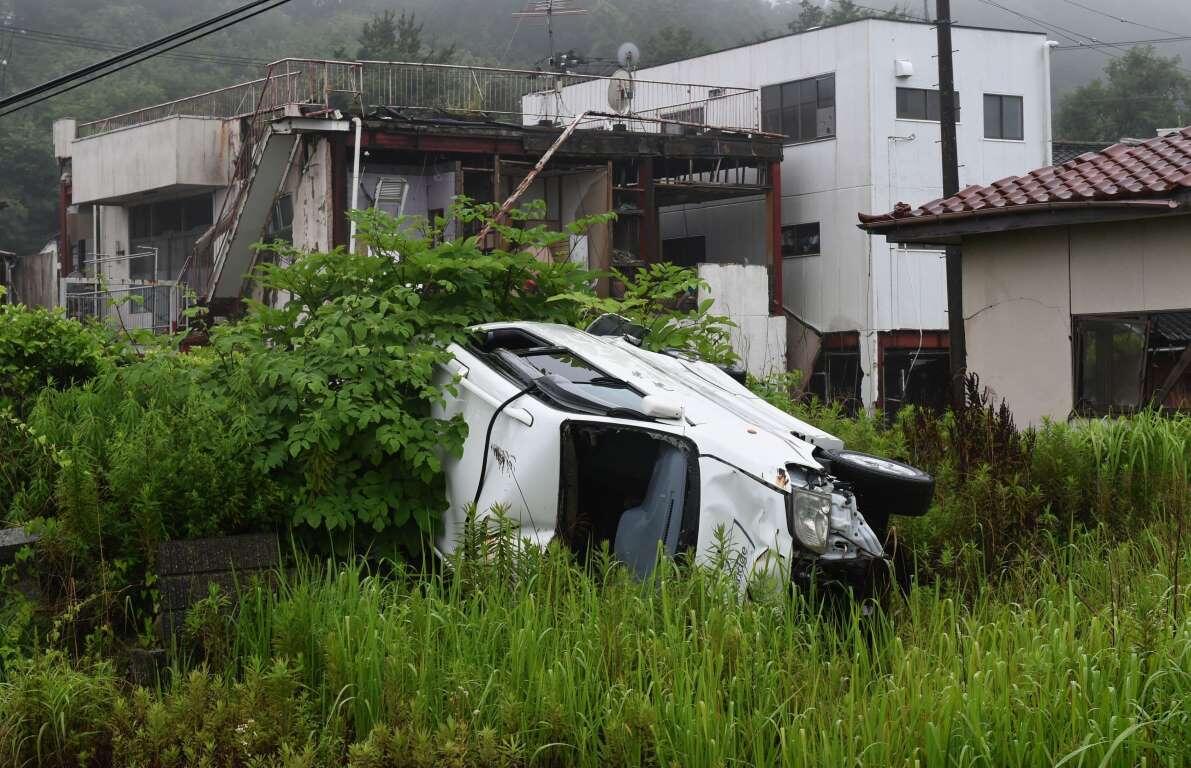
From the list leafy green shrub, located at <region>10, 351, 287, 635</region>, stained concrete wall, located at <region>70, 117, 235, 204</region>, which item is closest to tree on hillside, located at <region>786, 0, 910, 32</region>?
stained concrete wall, located at <region>70, 117, 235, 204</region>

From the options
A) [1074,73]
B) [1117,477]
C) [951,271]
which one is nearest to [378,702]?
[1117,477]

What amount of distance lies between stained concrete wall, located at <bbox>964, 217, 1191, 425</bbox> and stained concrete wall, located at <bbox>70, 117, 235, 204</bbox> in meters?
20.9

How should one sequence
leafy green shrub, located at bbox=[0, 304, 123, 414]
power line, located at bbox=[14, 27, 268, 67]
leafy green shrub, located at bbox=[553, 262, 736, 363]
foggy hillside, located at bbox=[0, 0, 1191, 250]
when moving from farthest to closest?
power line, located at bbox=[14, 27, 268, 67] < foggy hillside, located at bbox=[0, 0, 1191, 250] < leafy green shrub, located at bbox=[553, 262, 736, 363] < leafy green shrub, located at bbox=[0, 304, 123, 414]

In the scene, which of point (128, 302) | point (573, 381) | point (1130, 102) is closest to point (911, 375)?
point (128, 302)

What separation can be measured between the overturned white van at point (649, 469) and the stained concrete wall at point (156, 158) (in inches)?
957

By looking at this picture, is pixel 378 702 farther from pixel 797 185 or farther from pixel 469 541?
pixel 797 185

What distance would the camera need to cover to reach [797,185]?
36.6 metres

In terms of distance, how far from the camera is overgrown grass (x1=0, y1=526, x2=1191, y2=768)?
4.38 metres

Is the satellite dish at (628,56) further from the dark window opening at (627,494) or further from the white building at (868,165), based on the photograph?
the dark window opening at (627,494)

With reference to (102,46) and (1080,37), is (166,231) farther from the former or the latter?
(1080,37)

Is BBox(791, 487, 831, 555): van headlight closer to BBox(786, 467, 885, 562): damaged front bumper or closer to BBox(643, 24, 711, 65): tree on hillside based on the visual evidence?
BBox(786, 467, 885, 562): damaged front bumper

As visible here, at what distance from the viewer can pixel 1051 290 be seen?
13.8m

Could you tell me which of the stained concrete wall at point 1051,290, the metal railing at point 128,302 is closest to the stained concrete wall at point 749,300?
the metal railing at point 128,302

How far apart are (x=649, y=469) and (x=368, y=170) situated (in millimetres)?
22973
